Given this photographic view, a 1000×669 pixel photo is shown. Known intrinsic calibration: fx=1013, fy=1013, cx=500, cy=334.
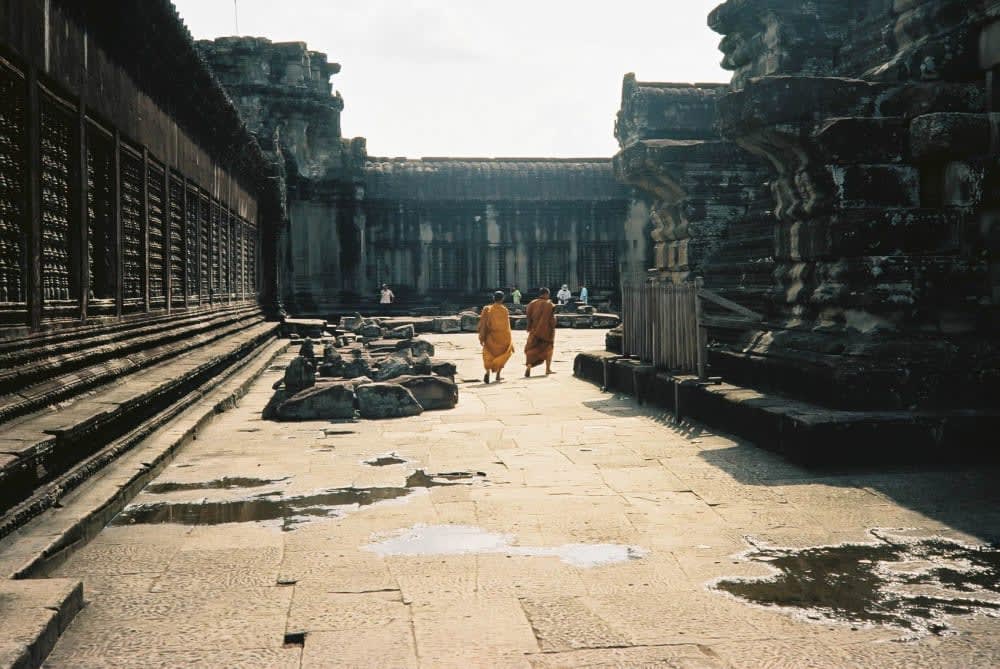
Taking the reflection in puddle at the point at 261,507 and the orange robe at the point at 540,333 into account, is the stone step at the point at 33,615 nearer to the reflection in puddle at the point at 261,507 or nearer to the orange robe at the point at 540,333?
the reflection in puddle at the point at 261,507

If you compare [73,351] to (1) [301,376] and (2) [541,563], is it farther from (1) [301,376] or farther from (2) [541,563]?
(1) [301,376]

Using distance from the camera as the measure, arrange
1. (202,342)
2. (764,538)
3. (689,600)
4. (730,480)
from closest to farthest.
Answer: (689,600)
(764,538)
(730,480)
(202,342)

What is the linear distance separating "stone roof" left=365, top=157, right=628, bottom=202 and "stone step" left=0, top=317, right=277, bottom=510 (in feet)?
68.2

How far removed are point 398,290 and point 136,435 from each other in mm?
23562

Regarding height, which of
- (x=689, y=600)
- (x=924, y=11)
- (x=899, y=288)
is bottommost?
(x=689, y=600)

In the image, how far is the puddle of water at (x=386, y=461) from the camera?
6.34 metres

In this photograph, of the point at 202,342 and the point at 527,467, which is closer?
the point at 527,467

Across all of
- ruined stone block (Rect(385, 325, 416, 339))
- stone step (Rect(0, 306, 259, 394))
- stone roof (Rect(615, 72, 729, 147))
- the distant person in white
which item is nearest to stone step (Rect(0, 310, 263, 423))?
stone step (Rect(0, 306, 259, 394))

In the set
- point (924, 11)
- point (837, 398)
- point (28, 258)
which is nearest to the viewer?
point (28, 258)

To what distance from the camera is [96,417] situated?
205 inches

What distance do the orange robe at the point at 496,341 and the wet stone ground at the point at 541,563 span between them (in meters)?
5.54

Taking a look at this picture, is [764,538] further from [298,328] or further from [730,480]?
[298,328]

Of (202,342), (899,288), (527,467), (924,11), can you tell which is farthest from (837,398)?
(202,342)

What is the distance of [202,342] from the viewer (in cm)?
1050
